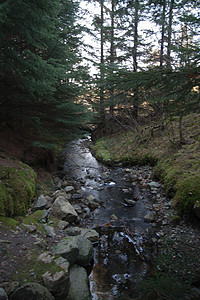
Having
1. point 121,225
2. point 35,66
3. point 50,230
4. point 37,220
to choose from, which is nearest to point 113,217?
point 121,225

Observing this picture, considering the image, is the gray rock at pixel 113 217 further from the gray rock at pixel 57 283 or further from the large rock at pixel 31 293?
the large rock at pixel 31 293

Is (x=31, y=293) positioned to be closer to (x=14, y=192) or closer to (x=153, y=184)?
(x=14, y=192)

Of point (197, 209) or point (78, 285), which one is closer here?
point (78, 285)

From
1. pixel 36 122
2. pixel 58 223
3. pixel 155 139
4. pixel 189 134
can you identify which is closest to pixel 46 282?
pixel 58 223

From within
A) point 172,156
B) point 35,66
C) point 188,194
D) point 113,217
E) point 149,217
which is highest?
point 35,66

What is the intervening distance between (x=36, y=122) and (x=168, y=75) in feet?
20.0

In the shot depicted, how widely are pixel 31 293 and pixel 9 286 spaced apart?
0.33 metres

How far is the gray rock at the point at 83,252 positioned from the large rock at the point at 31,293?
1064 mm

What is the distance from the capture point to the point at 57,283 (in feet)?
7.96

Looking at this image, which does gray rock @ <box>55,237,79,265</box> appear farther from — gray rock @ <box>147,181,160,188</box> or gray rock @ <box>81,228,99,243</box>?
gray rock @ <box>147,181,160,188</box>

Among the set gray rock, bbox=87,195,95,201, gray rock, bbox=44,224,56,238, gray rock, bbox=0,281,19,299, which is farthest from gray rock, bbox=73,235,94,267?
gray rock, bbox=87,195,95,201

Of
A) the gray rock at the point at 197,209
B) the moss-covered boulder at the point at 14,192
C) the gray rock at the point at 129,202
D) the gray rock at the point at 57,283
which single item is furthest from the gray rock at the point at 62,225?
the gray rock at the point at 197,209

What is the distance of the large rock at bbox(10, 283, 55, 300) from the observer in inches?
82.4

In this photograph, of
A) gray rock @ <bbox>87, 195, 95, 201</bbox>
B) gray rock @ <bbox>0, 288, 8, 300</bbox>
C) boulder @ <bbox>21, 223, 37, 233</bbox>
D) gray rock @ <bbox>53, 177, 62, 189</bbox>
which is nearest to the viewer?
gray rock @ <bbox>0, 288, 8, 300</bbox>
